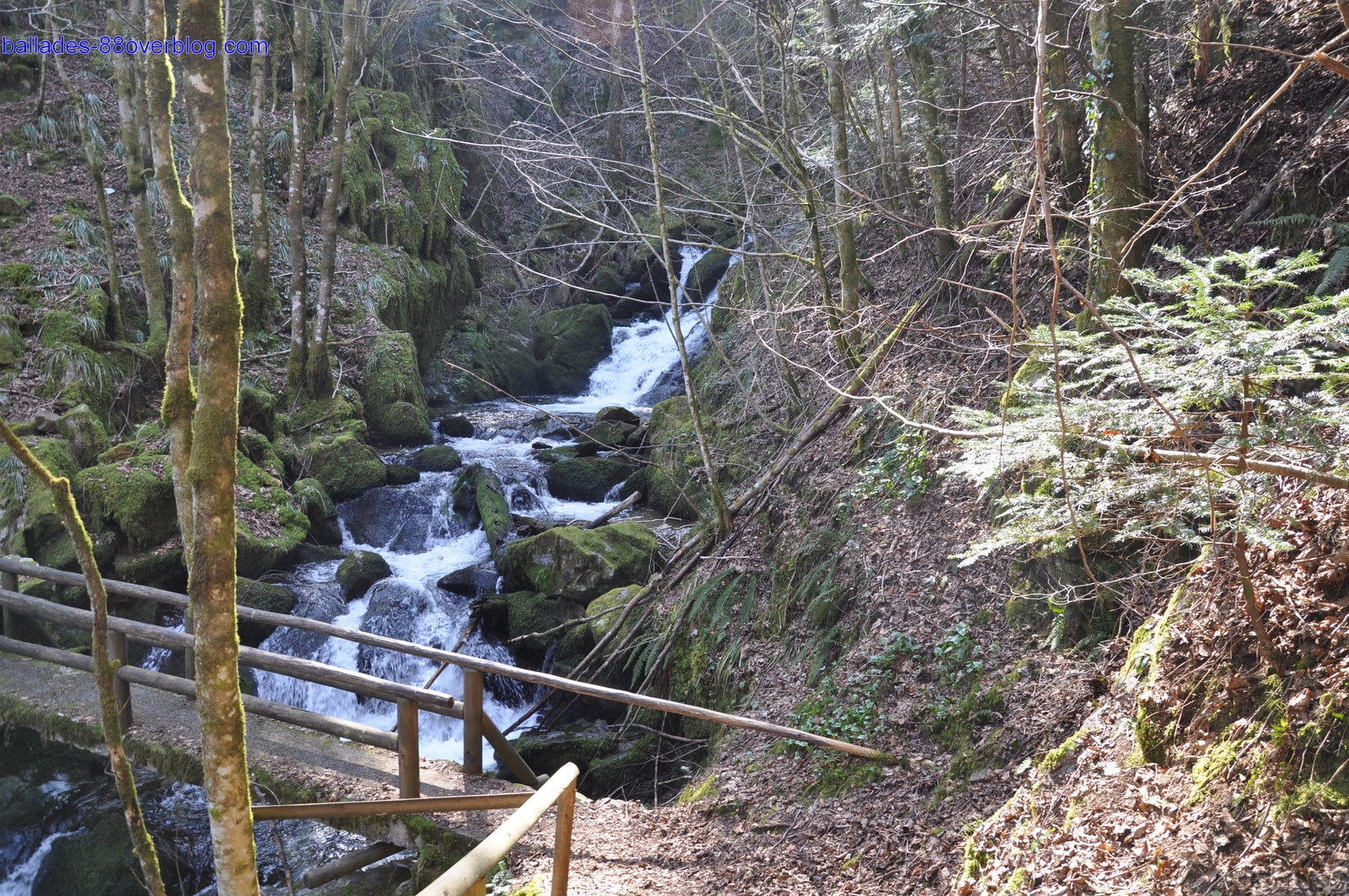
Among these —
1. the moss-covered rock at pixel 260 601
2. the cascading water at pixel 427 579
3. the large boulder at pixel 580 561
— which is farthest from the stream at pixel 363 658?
the large boulder at pixel 580 561

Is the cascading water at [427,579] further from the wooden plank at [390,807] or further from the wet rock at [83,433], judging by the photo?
the wet rock at [83,433]

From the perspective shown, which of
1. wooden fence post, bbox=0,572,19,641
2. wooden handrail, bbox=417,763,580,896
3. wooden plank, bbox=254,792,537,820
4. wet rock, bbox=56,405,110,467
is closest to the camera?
wooden handrail, bbox=417,763,580,896

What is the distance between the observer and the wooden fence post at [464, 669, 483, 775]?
5.67 m

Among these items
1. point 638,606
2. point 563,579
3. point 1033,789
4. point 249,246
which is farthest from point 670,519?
point 249,246

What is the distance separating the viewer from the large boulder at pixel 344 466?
1212 centimetres

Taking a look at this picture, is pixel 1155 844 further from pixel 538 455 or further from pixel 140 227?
pixel 140 227

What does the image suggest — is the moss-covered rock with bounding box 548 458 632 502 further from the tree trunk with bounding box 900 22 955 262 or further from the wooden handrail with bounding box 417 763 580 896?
the wooden handrail with bounding box 417 763 580 896

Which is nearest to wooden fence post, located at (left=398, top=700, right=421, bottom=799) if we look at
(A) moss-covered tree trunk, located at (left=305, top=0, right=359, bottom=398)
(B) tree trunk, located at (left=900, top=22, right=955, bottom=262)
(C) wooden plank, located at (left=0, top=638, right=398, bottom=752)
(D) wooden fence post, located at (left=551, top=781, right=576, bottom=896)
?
(C) wooden plank, located at (left=0, top=638, right=398, bottom=752)

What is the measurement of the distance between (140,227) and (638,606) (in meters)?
8.63

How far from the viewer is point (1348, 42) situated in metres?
4.54

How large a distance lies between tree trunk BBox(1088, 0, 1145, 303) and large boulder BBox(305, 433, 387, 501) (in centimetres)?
1032

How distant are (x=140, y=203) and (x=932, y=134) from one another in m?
10.1

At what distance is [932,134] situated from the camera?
811cm

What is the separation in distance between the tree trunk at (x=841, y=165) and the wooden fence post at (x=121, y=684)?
21.7 ft
